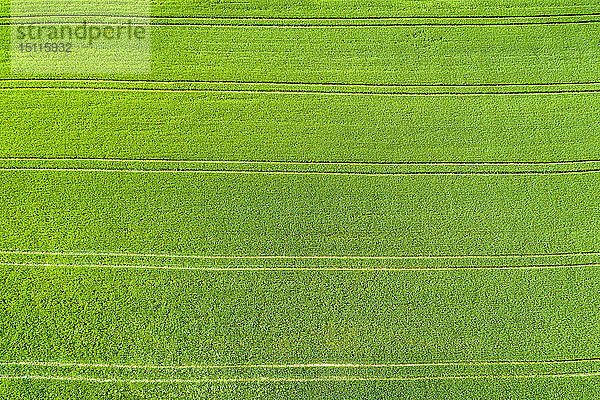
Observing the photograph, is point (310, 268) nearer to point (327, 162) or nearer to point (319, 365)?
point (319, 365)

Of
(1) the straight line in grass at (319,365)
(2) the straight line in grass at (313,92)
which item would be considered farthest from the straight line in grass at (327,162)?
(1) the straight line in grass at (319,365)

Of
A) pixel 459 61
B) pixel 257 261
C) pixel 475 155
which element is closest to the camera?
pixel 257 261

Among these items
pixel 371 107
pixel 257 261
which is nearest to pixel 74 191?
pixel 257 261

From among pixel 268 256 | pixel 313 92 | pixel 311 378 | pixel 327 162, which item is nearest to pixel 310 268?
pixel 268 256

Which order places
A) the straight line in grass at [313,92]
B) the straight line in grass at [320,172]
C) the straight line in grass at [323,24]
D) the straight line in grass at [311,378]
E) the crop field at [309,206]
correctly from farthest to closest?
the straight line in grass at [323,24] → the straight line in grass at [313,92] → the straight line in grass at [320,172] → the crop field at [309,206] → the straight line in grass at [311,378]

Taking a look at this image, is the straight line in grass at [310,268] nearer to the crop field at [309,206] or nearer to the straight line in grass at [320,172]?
the crop field at [309,206]

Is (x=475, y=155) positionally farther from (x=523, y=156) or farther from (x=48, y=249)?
(x=48, y=249)

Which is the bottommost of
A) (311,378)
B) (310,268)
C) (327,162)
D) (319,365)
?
(311,378)

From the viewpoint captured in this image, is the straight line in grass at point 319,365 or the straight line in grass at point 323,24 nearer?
the straight line in grass at point 319,365
